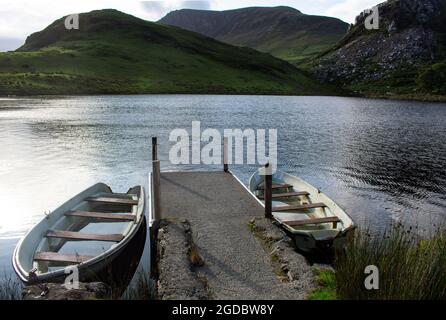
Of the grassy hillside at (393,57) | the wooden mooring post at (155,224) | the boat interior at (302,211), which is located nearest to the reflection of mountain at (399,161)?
the boat interior at (302,211)

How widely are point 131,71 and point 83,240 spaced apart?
143735 mm

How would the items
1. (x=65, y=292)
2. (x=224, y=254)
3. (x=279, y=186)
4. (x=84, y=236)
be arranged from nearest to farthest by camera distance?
(x=65, y=292)
(x=224, y=254)
(x=84, y=236)
(x=279, y=186)

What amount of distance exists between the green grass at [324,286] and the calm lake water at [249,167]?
873cm

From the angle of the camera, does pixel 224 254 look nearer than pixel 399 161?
Yes

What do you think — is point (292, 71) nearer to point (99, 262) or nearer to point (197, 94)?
point (197, 94)

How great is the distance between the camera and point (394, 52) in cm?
18238

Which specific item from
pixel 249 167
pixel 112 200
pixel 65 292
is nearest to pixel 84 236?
pixel 65 292

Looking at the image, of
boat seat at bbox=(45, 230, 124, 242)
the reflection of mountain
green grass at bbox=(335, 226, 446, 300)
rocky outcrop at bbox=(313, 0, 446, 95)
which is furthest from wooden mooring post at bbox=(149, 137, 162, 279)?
rocky outcrop at bbox=(313, 0, 446, 95)

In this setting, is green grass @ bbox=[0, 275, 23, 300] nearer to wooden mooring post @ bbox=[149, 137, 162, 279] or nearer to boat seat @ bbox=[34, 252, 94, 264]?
boat seat @ bbox=[34, 252, 94, 264]

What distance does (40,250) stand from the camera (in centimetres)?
1332

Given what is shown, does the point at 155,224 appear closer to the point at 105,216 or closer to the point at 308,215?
the point at 105,216

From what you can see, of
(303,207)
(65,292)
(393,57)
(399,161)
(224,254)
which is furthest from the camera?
(393,57)

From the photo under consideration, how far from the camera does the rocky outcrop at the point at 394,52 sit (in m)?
170

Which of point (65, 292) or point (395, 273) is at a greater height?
point (395, 273)
